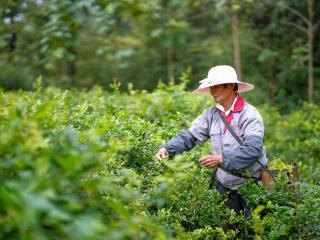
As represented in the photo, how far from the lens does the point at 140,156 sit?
5.07 metres

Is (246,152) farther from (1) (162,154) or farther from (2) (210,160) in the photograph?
(1) (162,154)

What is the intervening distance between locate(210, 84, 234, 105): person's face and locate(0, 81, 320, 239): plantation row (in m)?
0.57

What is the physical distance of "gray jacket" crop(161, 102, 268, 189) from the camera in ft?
16.4

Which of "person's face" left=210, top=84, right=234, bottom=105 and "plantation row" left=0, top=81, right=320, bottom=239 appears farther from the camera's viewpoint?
"person's face" left=210, top=84, right=234, bottom=105

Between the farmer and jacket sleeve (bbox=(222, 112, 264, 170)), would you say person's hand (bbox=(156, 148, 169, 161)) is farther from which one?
jacket sleeve (bbox=(222, 112, 264, 170))

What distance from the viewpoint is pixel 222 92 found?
213 inches

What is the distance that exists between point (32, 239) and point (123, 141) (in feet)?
8.21

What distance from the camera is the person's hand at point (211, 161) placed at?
4.89 m

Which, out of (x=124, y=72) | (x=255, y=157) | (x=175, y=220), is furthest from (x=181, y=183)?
(x=124, y=72)

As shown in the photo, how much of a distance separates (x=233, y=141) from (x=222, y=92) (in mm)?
483

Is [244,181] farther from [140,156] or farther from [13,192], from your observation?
[13,192]

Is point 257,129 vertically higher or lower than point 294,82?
higher

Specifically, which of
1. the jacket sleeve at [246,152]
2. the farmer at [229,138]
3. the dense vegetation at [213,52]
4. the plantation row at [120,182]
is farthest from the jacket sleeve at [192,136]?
the dense vegetation at [213,52]

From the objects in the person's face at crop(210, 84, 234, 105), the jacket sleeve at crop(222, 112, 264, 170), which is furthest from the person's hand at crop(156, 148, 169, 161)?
the person's face at crop(210, 84, 234, 105)
